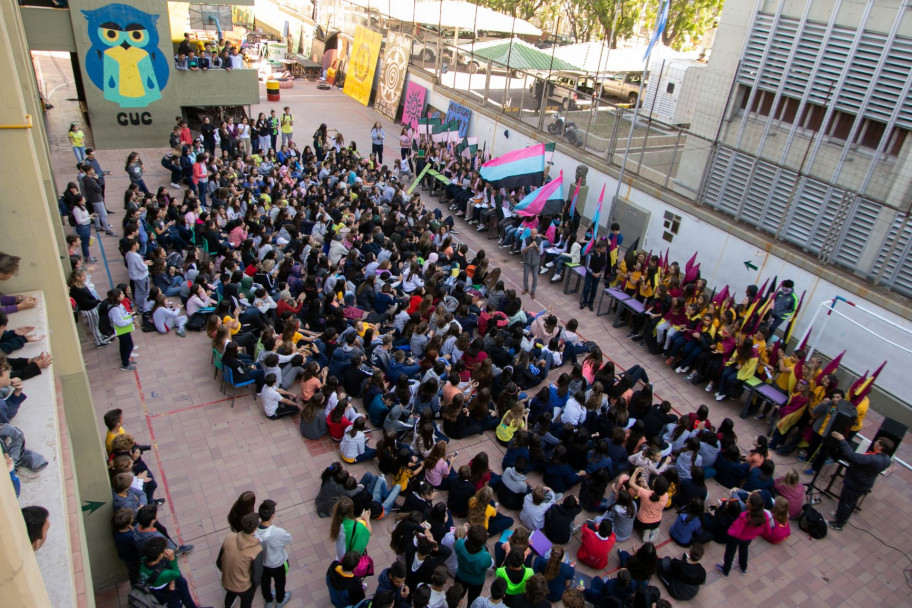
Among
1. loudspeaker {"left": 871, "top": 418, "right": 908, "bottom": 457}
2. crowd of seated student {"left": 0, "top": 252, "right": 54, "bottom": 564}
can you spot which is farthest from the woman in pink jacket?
Answer: crowd of seated student {"left": 0, "top": 252, "right": 54, "bottom": 564}

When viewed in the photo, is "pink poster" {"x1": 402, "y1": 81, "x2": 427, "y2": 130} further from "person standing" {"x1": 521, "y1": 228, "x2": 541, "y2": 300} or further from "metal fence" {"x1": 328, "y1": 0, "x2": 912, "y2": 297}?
"person standing" {"x1": 521, "y1": 228, "x2": 541, "y2": 300}

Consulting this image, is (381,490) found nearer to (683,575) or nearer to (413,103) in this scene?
(683,575)

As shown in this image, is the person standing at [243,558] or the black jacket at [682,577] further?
the black jacket at [682,577]

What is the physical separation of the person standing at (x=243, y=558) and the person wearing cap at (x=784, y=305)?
10503 millimetres

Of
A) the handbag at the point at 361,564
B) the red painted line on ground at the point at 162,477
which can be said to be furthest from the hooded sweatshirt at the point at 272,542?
the red painted line on ground at the point at 162,477

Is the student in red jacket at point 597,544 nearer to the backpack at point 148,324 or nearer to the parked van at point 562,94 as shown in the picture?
the backpack at point 148,324

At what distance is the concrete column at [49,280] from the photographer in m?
5.45

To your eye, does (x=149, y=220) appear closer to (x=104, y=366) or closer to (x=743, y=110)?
(x=104, y=366)

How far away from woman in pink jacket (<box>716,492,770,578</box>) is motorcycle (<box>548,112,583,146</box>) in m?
12.7

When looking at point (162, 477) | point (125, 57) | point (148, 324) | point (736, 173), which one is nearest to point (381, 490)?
point (162, 477)

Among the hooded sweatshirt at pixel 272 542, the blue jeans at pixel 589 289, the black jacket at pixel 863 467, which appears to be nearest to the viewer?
the hooded sweatshirt at pixel 272 542

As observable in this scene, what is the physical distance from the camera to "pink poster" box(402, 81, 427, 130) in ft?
85.3

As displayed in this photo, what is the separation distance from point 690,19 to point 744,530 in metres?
34.7

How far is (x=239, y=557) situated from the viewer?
6.24m
